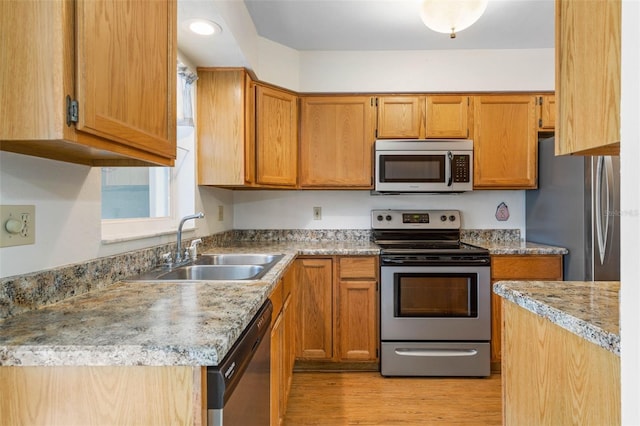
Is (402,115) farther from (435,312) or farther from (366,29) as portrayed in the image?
(435,312)

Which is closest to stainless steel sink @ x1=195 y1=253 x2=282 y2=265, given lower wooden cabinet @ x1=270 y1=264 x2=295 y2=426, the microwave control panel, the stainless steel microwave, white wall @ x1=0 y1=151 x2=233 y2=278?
lower wooden cabinet @ x1=270 y1=264 x2=295 y2=426

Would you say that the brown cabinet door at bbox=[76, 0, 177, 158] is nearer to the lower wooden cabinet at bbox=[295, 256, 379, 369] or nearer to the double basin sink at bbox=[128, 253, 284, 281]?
the double basin sink at bbox=[128, 253, 284, 281]

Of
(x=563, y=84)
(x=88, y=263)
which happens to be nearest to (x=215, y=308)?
(x=88, y=263)

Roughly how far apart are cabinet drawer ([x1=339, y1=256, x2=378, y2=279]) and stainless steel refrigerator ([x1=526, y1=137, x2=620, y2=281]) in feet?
4.45

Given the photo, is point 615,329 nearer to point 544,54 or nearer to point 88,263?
point 88,263

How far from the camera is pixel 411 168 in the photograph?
274cm

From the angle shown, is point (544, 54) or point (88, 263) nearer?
point (88, 263)

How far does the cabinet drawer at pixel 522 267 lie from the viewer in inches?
98.1

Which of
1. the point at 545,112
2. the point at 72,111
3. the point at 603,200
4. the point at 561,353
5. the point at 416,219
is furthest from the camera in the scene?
the point at 416,219

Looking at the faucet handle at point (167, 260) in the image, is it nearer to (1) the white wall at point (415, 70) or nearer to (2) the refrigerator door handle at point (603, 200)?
(1) the white wall at point (415, 70)

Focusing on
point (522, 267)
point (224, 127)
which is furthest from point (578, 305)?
point (224, 127)

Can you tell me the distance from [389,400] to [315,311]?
75cm

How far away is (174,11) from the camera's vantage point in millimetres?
1193

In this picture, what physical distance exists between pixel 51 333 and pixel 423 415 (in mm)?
1972
